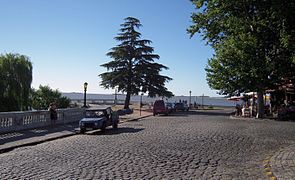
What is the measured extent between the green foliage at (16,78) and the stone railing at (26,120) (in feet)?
26.2

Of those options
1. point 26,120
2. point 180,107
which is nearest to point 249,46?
point 26,120

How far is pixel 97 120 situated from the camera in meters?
21.0

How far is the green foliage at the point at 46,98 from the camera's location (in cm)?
3541

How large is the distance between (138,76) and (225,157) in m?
43.8

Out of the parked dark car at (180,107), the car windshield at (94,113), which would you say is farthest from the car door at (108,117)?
the parked dark car at (180,107)

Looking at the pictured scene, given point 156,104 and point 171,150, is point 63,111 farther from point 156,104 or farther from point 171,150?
point 156,104

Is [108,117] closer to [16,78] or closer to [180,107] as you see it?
[16,78]

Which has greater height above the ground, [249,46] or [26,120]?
[249,46]

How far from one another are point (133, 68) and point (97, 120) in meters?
34.9

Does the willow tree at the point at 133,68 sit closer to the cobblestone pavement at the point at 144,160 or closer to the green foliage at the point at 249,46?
the green foliage at the point at 249,46

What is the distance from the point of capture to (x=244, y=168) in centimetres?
974

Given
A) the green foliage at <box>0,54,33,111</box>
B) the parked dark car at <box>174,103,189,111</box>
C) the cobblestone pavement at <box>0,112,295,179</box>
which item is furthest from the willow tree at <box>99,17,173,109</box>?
the cobblestone pavement at <box>0,112,295,179</box>

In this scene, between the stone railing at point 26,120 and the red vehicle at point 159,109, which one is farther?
the red vehicle at point 159,109

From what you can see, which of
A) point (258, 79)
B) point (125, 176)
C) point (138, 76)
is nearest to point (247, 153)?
point (125, 176)
